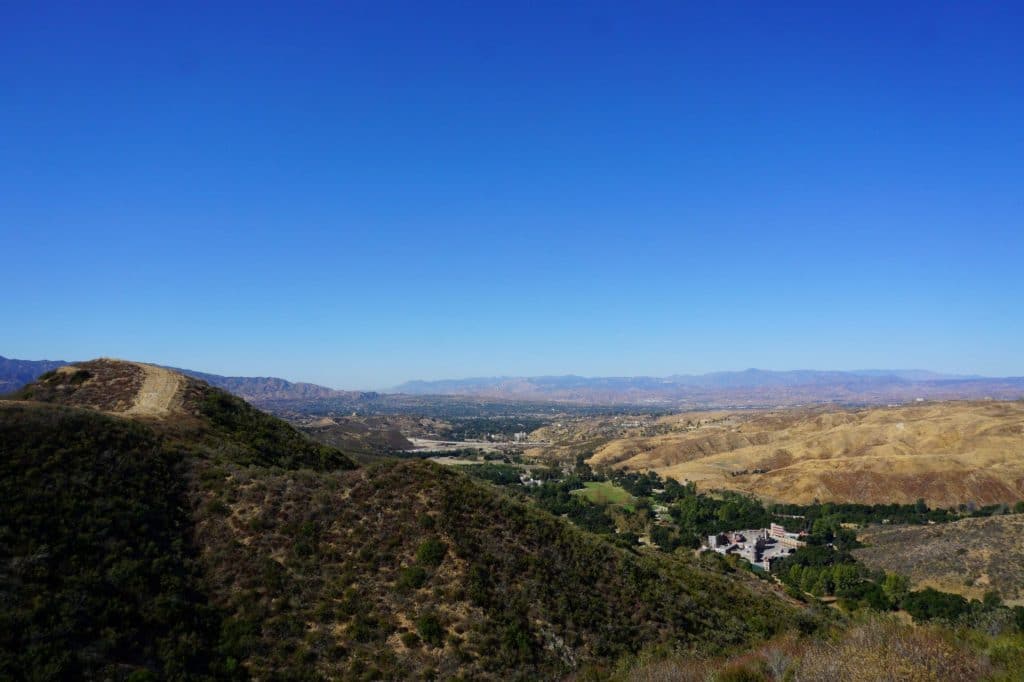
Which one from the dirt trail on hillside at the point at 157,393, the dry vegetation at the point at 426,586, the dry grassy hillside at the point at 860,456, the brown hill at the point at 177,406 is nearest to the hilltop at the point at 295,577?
the dry vegetation at the point at 426,586

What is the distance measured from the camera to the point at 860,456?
315 ft

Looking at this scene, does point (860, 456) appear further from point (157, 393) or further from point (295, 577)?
point (157, 393)

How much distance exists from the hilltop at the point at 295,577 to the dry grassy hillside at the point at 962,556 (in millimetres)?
26410

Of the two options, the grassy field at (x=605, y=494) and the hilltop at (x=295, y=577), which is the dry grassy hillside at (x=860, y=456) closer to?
the grassy field at (x=605, y=494)

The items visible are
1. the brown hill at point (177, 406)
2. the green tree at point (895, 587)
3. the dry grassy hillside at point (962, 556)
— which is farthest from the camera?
the dry grassy hillside at point (962, 556)

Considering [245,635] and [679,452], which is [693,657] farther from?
[679,452]

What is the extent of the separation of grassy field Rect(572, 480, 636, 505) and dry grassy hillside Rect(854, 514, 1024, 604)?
35524 mm

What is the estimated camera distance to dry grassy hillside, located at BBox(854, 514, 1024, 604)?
135 feet

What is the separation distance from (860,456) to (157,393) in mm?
105697

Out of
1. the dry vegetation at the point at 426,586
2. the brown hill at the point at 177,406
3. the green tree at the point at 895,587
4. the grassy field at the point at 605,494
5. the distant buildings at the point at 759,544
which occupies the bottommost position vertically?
the grassy field at the point at 605,494

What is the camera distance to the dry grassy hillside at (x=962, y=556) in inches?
1619

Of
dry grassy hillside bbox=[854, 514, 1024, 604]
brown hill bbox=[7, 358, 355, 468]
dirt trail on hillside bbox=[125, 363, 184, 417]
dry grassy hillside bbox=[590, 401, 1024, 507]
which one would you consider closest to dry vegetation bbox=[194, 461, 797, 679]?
brown hill bbox=[7, 358, 355, 468]

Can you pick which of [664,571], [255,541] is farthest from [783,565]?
[255,541]

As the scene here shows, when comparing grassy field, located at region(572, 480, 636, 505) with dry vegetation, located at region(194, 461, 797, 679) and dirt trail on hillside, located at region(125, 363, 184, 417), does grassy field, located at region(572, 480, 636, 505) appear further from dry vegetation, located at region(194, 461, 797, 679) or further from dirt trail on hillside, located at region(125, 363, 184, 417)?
Result: dirt trail on hillside, located at region(125, 363, 184, 417)
